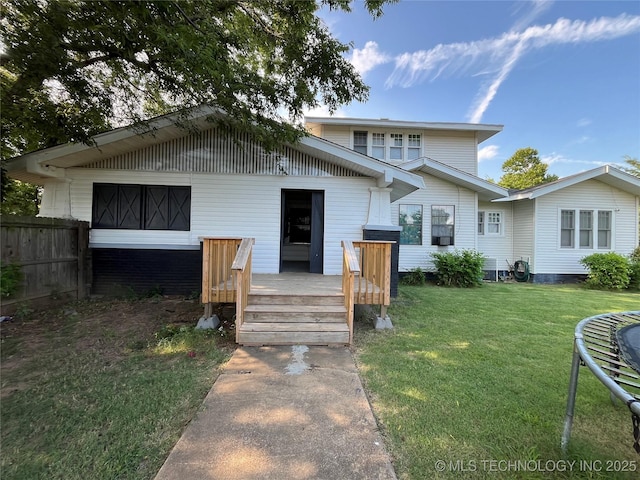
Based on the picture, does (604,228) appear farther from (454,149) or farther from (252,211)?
(252,211)

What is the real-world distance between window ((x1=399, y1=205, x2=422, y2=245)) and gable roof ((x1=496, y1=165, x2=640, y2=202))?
3.94 meters

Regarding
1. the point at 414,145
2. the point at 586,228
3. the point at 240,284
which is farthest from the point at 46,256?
the point at 586,228

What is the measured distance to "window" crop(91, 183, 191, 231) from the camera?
6.65m

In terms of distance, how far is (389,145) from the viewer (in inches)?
476

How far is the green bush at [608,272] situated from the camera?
952 centimetres

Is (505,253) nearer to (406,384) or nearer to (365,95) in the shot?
(365,95)

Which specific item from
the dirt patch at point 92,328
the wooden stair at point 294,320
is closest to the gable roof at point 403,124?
the dirt patch at point 92,328

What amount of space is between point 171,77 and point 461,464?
6.14 meters

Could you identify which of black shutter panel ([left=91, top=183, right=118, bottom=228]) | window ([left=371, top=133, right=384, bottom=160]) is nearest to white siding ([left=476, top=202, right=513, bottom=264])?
window ([left=371, top=133, right=384, bottom=160])

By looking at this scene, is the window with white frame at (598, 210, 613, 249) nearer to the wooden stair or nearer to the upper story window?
the upper story window

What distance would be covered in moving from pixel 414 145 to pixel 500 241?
5.37 m

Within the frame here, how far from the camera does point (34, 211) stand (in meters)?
12.2

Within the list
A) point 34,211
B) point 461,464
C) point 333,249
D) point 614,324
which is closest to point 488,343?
point 614,324

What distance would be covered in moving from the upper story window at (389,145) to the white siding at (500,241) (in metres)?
3.63
